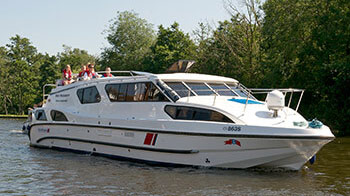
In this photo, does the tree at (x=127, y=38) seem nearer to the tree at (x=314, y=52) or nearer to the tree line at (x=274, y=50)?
the tree line at (x=274, y=50)

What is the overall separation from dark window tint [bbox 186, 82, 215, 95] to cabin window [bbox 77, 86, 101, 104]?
3.39 metres

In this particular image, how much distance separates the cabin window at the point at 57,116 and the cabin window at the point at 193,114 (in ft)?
15.7

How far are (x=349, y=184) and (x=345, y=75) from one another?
14.1 m

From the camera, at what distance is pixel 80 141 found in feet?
48.2

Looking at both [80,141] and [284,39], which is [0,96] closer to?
[284,39]

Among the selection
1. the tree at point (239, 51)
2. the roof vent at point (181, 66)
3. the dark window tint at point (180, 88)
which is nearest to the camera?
the dark window tint at point (180, 88)

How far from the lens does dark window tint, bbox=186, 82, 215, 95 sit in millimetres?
12758

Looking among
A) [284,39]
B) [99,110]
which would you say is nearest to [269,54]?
[284,39]

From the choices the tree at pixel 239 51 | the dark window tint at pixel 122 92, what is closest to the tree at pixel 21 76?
the tree at pixel 239 51

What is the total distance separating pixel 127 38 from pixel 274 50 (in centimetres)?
3443

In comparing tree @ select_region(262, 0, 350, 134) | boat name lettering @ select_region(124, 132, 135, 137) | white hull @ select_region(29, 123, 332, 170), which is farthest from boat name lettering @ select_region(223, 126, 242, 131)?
tree @ select_region(262, 0, 350, 134)

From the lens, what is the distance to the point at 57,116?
51.9ft

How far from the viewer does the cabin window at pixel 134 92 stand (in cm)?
1284

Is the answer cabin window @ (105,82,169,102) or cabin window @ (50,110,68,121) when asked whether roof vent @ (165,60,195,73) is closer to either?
cabin window @ (105,82,169,102)
